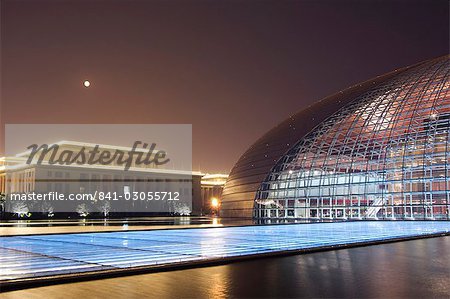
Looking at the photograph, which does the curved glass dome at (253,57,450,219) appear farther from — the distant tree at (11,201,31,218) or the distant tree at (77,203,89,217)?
the distant tree at (11,201,31,218)

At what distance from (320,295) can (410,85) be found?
1450 inches

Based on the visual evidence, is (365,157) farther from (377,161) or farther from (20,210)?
(20,210)

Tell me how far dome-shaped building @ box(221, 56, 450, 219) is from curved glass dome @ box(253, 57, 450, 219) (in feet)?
0.23

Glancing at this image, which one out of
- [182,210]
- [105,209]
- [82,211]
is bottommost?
[182,210]

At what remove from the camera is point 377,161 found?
1510 inches

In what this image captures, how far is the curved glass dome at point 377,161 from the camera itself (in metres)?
35.9

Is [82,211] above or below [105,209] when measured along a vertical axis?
below

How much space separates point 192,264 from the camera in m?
11.7

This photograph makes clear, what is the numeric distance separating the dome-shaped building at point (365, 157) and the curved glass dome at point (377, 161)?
0.23 ft

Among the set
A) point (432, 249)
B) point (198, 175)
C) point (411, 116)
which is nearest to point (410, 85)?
point (411, 116)

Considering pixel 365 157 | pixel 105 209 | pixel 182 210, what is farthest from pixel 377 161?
pixel 105 209

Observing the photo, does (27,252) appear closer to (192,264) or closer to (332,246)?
(192,264)

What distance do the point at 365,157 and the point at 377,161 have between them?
1283 millimetres

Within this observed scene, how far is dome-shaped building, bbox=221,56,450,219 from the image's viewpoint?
1420 inches
